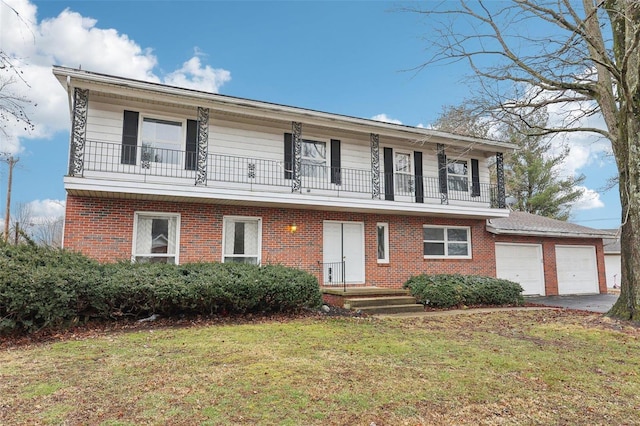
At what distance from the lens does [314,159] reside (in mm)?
13273

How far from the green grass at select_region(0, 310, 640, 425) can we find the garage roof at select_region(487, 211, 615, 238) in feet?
26.3

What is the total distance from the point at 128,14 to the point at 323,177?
28.5ft

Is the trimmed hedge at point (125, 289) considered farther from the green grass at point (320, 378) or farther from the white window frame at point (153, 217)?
the white window frame at point (153, 217)

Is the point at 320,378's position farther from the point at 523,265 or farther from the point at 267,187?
the point at 523,265

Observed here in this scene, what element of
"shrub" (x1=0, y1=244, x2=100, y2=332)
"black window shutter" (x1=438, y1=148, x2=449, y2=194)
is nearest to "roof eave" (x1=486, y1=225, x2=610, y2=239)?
"black window shutter" (x1=438, y1=148, x2=449, y2=194)

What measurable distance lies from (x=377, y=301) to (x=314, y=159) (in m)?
5.28

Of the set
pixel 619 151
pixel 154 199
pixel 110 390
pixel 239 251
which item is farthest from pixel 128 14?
pixel 619 151

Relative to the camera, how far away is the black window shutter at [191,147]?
449 inches

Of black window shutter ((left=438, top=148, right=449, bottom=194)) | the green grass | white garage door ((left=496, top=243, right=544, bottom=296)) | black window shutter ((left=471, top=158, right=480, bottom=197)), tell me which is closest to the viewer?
the green grass

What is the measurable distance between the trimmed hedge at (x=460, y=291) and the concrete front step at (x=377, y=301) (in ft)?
2.28

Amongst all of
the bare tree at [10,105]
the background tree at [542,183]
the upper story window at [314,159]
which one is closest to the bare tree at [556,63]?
the upper story window at [314,159]

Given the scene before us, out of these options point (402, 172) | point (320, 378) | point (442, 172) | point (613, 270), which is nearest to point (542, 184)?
point (613, 270)

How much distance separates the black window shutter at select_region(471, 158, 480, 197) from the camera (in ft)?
50.9

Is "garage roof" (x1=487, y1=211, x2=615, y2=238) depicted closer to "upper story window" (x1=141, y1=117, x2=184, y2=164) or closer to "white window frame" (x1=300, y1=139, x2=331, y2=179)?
"white window frame" (x1=300, y1=139, x2=331, y2=179)
